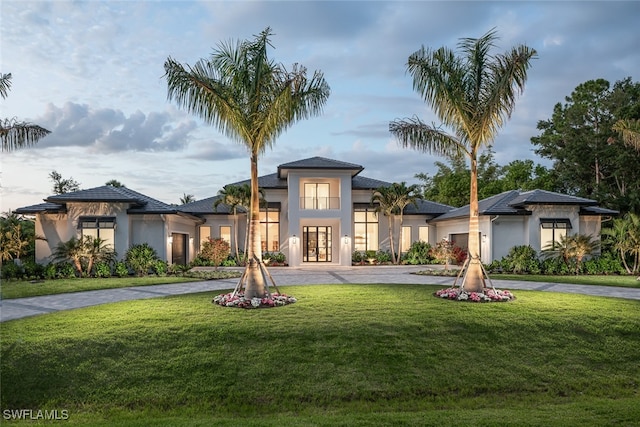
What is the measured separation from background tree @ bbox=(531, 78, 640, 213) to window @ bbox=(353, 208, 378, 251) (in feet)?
51.7

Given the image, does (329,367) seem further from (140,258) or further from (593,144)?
(593,144)

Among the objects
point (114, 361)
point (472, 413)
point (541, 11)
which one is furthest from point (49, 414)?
point (541, 11)

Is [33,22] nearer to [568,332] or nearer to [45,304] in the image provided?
[45,304]

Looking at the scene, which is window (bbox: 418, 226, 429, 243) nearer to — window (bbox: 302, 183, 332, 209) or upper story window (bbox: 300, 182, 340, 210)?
upper story window (bbox: 300, 182, 340, 210)

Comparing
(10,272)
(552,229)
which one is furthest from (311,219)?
(10,272)

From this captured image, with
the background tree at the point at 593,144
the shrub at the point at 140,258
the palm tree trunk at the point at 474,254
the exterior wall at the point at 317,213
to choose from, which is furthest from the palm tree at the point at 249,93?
the background tree at the point at 593,144

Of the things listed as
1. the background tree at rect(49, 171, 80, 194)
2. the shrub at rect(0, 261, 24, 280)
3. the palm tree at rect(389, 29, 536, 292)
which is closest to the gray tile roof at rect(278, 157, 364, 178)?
the palm tree at rect(389, 29, 536, 292)

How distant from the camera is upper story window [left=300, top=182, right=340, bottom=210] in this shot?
85.1 feet

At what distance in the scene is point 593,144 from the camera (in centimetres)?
3281

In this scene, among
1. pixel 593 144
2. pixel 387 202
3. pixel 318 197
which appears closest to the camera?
pixel 387 202

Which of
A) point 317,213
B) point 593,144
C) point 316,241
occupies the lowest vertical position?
point 316,241

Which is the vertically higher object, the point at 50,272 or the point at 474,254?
the point at 474,254

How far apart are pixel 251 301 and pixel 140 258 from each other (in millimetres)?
10558

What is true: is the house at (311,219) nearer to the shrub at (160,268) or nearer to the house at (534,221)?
the house at (534,221)
